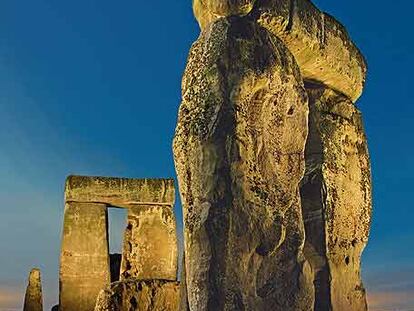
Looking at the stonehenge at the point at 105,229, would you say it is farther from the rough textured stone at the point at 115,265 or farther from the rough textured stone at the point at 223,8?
the rough textured stone at the point at 223,8

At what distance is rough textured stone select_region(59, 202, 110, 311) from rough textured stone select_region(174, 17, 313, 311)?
7.67 m

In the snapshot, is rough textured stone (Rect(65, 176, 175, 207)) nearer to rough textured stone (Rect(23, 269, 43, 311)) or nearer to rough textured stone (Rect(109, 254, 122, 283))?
rough textured stone (Rect(109, 254, 122, 283))

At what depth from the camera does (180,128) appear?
16.9 ft

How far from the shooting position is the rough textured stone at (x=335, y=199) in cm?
621

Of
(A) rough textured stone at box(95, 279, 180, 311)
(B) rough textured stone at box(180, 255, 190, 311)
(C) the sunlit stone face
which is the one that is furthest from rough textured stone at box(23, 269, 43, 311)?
(C) the sunlit stone face

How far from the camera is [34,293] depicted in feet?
40.5

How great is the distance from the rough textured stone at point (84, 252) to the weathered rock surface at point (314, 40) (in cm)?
672

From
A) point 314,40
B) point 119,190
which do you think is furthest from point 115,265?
point 314,40

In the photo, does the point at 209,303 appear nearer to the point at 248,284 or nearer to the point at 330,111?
the point at 248,284

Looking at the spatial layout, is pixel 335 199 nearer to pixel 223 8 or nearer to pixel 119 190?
pixel 223 8

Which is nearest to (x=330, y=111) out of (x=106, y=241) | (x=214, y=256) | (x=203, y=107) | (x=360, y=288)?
(x=360, y=288)

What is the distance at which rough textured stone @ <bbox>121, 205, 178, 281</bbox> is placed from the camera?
12.4m

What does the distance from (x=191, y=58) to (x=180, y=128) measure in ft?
1.72

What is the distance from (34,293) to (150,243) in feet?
6.46
